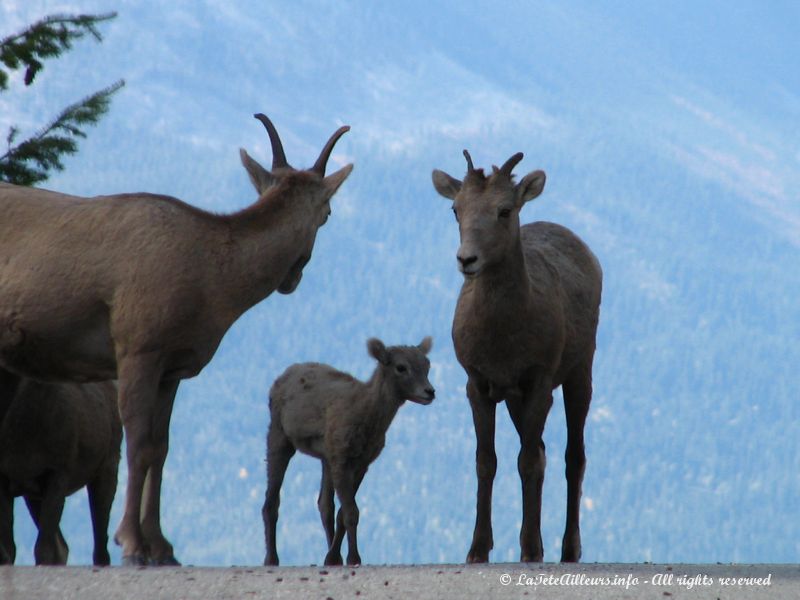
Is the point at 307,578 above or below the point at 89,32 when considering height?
below

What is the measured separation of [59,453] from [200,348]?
9.33 feet

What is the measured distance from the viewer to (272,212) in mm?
8883

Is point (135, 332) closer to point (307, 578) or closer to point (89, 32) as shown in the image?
point (307, 578)

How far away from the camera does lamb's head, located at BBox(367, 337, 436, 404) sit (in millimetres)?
12664

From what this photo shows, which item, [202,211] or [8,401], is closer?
[202,211]

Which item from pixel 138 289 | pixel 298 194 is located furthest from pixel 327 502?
pixel 138 289

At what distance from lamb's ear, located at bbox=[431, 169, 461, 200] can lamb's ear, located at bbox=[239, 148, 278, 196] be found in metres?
1.57

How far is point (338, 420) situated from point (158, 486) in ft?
13.1

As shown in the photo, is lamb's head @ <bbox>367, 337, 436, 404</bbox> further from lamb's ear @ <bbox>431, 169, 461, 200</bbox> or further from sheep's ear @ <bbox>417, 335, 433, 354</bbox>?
lamb's ear @ <bbox>431, 169, 461, 200</bbox>

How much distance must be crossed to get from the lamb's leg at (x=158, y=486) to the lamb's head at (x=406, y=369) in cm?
424

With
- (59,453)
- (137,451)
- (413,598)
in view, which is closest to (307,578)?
(413,598)

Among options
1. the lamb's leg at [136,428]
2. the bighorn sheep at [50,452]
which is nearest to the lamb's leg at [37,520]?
the bighorn sheep at [50,452]

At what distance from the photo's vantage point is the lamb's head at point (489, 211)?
9.58 m

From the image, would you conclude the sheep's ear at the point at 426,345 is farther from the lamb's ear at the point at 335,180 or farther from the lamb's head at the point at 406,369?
the lamb's ear at the point at 335,180
